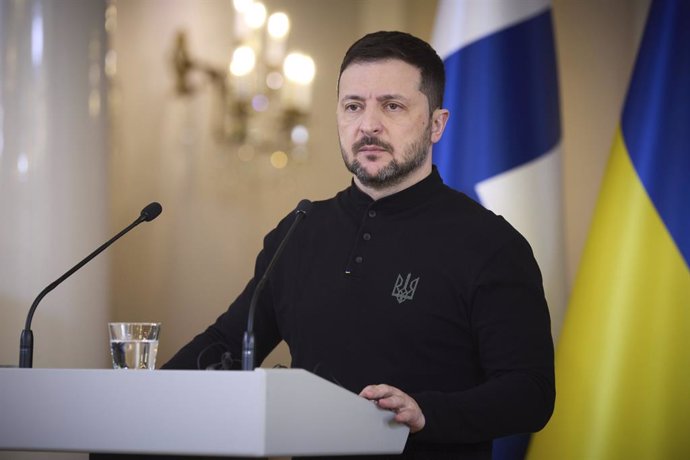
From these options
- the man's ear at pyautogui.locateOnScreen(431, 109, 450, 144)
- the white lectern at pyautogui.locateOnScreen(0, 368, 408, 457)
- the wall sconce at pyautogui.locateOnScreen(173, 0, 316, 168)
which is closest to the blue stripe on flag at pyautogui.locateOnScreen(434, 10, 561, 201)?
the man's ear at pyautogui.locateOnScreen(431, 109, 450, 144)

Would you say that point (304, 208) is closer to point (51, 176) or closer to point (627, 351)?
point (627, 351)

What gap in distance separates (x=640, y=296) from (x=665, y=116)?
0.56m

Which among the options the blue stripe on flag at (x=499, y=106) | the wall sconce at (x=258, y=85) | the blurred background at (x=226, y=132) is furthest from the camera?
the wall sconce at (x=258, y=85)

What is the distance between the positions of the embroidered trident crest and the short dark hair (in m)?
0.39

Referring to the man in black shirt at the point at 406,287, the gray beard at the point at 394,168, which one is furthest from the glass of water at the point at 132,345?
the gray beard at the point at 394,168

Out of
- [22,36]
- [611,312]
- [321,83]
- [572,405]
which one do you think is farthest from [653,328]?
[321,83]

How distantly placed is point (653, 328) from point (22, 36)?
2.30 metres

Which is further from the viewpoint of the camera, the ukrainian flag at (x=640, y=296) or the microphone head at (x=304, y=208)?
the ukrainian flag at (x=640, y=296)

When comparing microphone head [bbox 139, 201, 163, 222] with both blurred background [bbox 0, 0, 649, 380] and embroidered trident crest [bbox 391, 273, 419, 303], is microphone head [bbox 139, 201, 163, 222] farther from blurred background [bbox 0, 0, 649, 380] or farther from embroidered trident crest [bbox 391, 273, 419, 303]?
blurred background [bbox 0, 0, 649, 380]

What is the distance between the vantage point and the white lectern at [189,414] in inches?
47.3

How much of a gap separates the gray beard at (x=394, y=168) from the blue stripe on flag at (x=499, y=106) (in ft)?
3.59

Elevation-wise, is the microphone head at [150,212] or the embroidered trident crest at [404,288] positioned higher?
the microphone head at [150,212]

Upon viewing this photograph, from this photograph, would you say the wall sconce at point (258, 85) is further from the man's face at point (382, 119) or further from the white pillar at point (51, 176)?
the man's face at point (382, 119)

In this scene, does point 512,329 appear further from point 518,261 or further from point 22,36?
point 22,36
